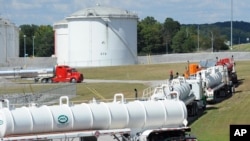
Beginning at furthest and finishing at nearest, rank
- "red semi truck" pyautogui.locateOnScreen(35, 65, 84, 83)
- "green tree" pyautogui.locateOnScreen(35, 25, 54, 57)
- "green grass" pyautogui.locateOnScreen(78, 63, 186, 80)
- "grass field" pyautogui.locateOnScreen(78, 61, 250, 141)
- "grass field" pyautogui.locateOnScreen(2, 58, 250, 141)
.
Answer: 1. "green tree" pyautogui.locateOnScreen(35, 25, 54, 57)
2. "green grass" pyautogui.locateOnScreen(78, 63, 186, 80)
3. "red semi truck" pyautogui.locateOnScreen(35, 65, 84, 83)
4. "grass field" pyautogui.locateOnScreen(2, 58, 250, 141)
5. "grass field" pyautogui.locateOnScreen(78, 61, 250, 141)

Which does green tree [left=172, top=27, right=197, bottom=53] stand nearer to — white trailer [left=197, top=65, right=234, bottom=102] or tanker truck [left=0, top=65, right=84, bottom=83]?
tanker truck [left=0, top=65, right=84, bottom=83]

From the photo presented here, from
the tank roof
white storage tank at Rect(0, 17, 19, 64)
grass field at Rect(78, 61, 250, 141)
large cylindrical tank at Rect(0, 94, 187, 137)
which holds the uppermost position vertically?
the tank roof

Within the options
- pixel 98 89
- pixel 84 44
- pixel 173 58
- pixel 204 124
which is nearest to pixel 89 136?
pixel 204 124

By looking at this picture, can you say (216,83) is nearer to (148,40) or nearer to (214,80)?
(214,80)

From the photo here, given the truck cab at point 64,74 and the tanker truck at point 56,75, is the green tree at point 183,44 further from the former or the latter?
the truck cab at point 64,74

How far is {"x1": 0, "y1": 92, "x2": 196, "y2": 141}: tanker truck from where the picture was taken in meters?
22.5

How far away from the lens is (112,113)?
977 inches

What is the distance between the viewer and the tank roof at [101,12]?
117438 millimetres

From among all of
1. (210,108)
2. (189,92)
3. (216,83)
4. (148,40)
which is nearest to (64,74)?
(216,83)

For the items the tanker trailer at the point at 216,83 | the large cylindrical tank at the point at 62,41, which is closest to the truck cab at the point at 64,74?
the tanker trailer at the point at 216,83

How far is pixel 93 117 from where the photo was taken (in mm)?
24156

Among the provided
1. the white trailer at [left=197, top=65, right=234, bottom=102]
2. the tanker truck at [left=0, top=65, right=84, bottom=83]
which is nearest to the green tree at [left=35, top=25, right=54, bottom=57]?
the tanker truck at [left=0, top=65, right=84, bottom=83]

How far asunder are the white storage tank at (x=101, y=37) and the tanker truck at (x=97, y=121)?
8868cm

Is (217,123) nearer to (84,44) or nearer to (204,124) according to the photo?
(204,124)
